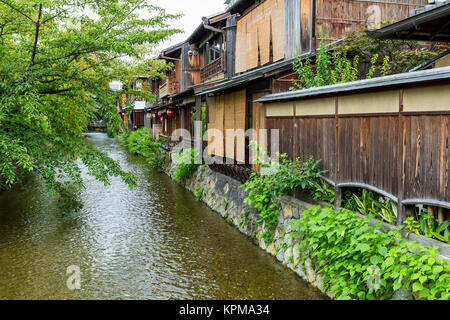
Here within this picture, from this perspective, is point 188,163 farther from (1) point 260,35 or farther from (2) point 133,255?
(2) point 133,255

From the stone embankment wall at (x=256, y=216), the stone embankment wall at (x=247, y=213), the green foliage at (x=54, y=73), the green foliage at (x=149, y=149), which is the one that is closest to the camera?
the stone embankment wall at (x=256, y=216)

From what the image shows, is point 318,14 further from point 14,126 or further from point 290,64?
point 14,126

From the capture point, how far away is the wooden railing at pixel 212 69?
2085cm

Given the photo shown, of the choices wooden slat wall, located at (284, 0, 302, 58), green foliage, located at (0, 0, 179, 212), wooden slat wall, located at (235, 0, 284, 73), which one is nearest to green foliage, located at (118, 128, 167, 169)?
wooden slat wall, located at (235, 0, 284, 73)

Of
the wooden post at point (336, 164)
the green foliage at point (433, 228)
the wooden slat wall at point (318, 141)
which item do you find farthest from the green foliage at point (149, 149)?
the green foliage at point (433, 228)

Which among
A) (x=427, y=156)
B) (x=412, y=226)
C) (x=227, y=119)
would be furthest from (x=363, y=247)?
(x=227, y=119)

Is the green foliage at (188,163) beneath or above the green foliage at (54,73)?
beneath

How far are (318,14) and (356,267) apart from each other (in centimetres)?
1032

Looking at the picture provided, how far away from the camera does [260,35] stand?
52.7 ft

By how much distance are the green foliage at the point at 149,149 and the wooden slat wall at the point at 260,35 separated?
35.2 feet

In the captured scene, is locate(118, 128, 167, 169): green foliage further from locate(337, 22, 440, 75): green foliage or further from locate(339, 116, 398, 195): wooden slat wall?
locate(339, 116, 398, 195): wooden slat wall

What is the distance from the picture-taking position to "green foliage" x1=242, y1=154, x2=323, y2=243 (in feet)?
27.5

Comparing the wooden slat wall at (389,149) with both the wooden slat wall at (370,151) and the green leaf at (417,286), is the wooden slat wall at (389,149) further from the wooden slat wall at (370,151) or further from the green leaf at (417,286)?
the green leaf at (417,286)

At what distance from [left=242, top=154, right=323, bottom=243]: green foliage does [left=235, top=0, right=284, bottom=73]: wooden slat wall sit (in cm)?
636
